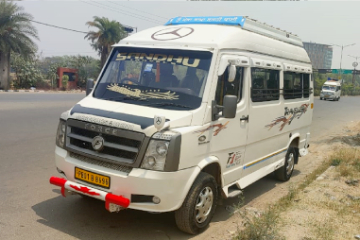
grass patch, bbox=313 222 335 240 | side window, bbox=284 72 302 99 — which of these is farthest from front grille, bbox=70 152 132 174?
side window, bbox=284 72 302 99

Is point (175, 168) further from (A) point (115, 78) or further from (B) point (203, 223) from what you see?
(A) point (115, 78)

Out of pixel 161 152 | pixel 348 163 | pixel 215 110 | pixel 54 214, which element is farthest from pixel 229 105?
pixel 348 163

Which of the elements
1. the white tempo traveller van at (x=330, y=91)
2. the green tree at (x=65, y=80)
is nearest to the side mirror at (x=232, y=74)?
the green tree at (x=65, y=80)

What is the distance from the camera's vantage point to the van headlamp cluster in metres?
3.97

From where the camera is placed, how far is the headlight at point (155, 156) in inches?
157

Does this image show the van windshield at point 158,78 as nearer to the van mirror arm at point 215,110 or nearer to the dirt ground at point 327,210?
the van mirror arm at point 215,110

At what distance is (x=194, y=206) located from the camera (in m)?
4.39

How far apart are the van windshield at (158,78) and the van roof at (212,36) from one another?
0.12 meters

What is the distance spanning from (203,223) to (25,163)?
4242mm

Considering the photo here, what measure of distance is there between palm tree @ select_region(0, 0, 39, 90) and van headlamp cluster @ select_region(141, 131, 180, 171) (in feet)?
98.1

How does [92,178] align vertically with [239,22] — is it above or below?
below

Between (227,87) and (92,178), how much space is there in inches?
80.3

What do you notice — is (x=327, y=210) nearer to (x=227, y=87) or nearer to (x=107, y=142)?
(x=227, y=87)

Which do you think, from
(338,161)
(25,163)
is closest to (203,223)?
(25,163)
